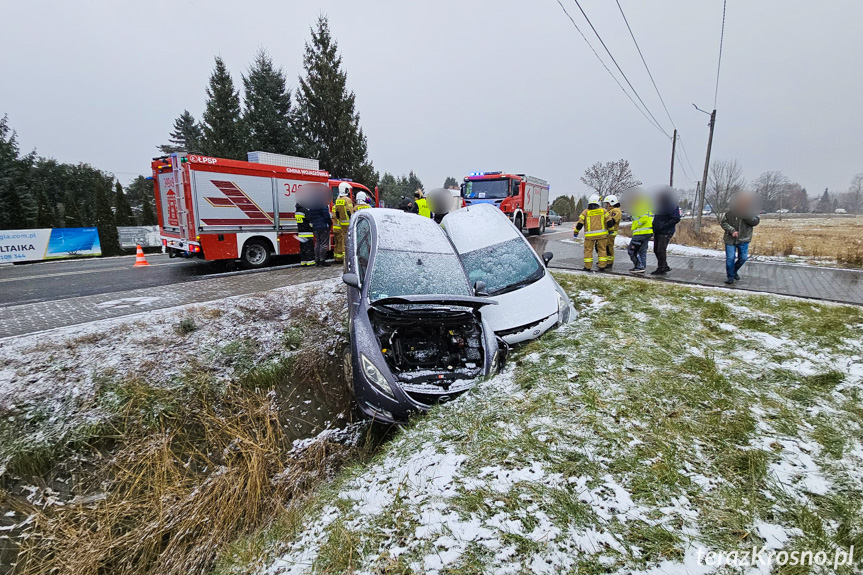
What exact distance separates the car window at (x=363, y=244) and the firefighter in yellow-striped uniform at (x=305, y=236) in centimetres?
518

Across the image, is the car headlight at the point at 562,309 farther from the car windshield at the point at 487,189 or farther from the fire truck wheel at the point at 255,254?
the car windshield at the point at 487,189

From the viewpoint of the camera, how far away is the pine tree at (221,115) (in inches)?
1182

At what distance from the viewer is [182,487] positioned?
2.93 m

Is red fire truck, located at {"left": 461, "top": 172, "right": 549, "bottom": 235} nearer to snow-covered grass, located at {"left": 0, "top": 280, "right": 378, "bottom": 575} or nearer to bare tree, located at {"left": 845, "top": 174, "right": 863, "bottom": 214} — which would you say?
→ snow-covered grass, located at {"left": 0, "top": 280, "right": 378, "bottom": 575}

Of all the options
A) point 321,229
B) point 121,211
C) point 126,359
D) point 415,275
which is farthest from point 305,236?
point 121,211

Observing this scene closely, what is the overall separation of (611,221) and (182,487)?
9166 millimetres

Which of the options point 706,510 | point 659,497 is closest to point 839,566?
point 706,510

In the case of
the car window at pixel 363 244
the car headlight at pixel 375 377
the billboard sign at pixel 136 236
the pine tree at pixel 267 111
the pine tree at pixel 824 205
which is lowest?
the car headlight at pixel 375 377

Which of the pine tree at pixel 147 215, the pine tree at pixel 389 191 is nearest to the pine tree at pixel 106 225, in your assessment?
the pine tree at pixel 147 215

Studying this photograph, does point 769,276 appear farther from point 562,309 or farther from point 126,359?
point 126,359

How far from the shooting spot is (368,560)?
184cm

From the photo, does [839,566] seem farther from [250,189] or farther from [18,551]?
[250,189]

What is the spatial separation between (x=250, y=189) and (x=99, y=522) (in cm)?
838

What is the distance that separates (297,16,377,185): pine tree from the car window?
25756mm
